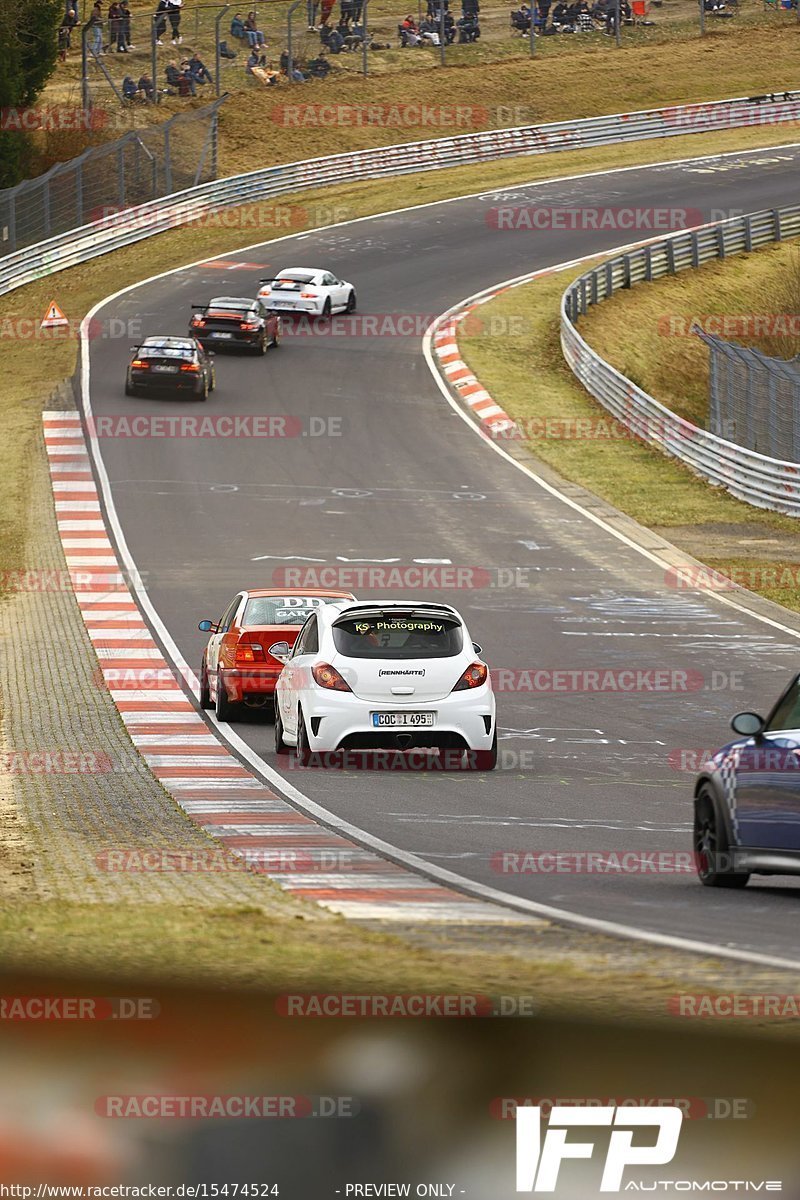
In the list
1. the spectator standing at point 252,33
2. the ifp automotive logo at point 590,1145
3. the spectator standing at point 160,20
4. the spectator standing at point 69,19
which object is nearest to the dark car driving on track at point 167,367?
the spectator standing at point 160,20

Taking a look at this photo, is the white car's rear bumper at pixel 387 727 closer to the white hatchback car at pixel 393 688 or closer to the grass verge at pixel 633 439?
the white hatchback car at pixel 393 688

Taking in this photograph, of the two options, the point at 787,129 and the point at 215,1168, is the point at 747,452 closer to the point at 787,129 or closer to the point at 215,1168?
the point at 215,1168

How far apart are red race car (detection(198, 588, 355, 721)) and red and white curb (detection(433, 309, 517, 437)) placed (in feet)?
74.7

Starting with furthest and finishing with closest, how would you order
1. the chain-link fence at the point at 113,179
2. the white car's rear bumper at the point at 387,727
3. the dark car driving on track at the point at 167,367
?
1. the chain-link fence at the point at 113,179
2. the dark car driving on track at the point at 167,367
3. the white car's rear bumper at the point at 387,727

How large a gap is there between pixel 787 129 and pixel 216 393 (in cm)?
4452

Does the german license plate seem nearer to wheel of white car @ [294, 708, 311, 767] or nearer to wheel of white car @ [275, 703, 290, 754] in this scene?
wheel of white car @ [294, 708, 311, 767]

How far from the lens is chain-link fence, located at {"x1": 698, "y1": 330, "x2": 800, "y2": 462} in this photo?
36688 millimetres

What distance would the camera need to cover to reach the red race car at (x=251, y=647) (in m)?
19.3

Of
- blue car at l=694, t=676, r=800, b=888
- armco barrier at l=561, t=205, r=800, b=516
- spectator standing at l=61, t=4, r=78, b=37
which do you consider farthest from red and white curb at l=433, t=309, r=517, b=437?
blue car at l=694, t=676, r=800, b=888

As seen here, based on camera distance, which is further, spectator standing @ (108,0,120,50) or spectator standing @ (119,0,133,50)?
spectator standing @ (119,0,133,50)

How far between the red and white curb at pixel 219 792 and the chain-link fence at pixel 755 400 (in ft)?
44.1

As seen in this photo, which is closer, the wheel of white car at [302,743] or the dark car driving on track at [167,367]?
the wheel of white car at [302,743]

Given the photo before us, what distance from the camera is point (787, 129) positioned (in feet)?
266

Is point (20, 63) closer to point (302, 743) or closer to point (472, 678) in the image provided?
point (302, 743)
